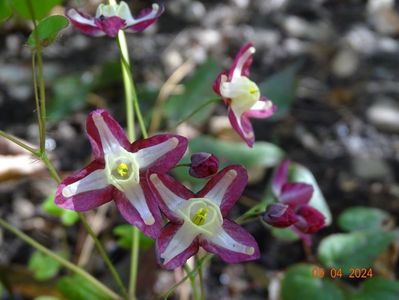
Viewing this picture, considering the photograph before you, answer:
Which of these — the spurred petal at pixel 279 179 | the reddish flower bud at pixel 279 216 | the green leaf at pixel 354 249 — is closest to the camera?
the reddish flower bud at pixel 279 216

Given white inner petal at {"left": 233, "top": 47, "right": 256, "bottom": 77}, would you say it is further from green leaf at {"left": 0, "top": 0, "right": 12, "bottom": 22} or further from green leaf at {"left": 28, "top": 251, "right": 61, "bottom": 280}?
green leaf at {"left": 28, "top": 251, "right": 61, "bottom": 280}

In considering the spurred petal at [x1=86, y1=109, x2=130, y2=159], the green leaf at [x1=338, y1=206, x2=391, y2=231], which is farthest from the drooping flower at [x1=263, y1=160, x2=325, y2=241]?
the green leaf at [x1=338, y1=206, x2=391, y2=231]

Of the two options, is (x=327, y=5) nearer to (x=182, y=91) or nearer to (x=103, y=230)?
(x=182, y=91)

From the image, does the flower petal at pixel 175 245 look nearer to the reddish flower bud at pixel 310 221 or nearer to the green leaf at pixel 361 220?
the reddish flower bud at pixel 310 221

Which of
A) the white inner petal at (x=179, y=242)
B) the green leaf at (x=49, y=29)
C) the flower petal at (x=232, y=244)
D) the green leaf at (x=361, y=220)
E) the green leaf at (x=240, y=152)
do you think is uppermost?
the green leaf at (x=49, y=29)

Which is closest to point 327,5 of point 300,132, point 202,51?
point 202,51

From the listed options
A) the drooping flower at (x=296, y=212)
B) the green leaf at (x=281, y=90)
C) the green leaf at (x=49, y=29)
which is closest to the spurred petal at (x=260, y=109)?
the drooping flower at (x=296, y=212)

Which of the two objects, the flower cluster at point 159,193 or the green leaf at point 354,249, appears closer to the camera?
the flower cluster at point 159,193

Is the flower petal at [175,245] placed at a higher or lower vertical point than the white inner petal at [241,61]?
lower
